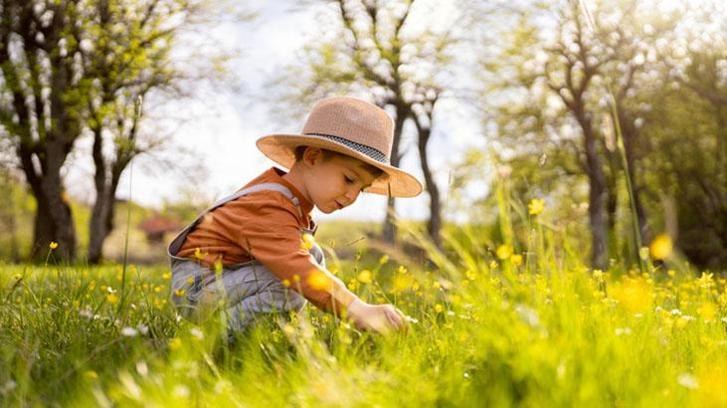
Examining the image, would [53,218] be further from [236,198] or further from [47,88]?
[236,198]

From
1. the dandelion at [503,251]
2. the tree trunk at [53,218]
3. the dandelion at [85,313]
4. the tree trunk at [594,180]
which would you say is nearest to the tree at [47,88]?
the tree trunk at [53,218]

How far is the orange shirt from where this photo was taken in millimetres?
3762

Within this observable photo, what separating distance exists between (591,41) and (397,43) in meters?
5.28

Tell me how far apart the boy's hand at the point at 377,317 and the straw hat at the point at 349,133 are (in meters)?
0.78

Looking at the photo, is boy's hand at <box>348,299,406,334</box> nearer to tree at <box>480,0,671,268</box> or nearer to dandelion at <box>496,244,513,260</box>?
dandelion at <box>496,244,513,260</box>

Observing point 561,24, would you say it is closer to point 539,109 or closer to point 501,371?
point 539,109

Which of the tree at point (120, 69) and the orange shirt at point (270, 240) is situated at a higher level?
the orange shirt at point (270, 240)

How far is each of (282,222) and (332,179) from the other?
0.40 metres

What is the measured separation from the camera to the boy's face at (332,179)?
13.8ft

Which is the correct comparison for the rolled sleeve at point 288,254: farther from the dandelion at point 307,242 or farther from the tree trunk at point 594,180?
the tree trunk at point 594,180

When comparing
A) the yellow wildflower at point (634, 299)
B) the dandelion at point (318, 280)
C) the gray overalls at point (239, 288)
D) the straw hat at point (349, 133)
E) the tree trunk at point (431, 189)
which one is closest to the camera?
the yellow wildflower at point (634, 299)

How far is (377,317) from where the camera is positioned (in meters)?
3.54

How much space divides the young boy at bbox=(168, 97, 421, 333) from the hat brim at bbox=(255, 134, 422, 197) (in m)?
0.01

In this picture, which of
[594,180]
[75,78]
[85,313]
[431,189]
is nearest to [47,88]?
[75,78]
